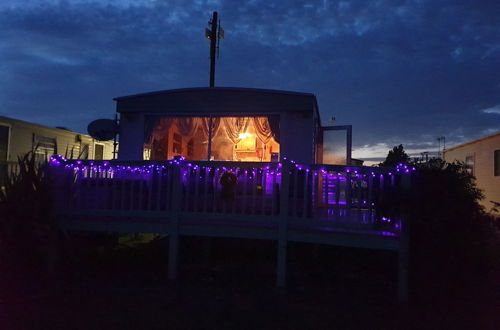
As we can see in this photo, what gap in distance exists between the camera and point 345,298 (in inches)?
162

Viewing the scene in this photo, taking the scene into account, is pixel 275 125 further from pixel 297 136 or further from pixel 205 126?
pixel 205 126

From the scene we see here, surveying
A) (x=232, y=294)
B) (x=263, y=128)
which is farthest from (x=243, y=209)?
(x=263, y=128)

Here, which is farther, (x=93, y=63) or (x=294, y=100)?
(x=93, y=63)

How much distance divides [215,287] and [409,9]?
13676mm

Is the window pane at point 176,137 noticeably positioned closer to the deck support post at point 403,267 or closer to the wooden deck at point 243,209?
the wooden deck at point 243,209

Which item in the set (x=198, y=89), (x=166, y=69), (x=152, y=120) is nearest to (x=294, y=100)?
(x=198, y=89)

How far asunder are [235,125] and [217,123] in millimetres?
393

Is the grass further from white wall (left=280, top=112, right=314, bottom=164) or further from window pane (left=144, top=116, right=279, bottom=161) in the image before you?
window pane (left=144, top=116, right=279, bottom=161)

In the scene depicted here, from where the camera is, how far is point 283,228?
179 inches

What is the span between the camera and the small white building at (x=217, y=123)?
7.41 metres

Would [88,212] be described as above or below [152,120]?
below

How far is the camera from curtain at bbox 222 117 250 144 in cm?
791

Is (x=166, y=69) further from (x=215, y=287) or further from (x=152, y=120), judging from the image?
(x=215, y=287)

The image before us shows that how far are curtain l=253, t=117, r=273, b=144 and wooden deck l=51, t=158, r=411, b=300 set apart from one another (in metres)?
2.16
